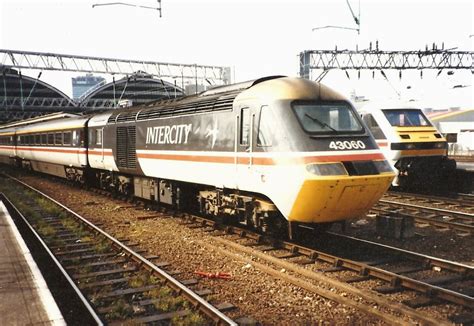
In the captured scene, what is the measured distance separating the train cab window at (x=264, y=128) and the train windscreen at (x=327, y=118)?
1.82ft

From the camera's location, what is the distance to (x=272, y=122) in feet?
29.2

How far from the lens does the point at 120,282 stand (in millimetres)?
7844

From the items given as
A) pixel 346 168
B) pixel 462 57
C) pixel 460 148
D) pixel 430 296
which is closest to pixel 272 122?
pixel 346 168

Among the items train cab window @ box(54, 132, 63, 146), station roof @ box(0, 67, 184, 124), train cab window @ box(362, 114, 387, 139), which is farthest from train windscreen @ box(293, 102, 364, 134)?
station roof @ box(0, 67, 184, 124)

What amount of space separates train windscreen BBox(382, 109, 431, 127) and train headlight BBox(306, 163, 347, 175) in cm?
962

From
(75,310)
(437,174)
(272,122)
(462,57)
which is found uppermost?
(462,57)

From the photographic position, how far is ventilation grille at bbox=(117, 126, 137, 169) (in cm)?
1527

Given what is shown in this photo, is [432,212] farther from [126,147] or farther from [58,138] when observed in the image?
[58,138]

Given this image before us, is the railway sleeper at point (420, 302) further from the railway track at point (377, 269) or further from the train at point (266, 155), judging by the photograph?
the train at point (266, 155)

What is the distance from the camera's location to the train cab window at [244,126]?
9.59m

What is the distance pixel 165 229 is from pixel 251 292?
526cm

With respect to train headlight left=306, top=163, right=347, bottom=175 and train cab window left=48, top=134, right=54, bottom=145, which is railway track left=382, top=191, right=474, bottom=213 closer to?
train headlight left=306, top=163, right=347, bottom=175

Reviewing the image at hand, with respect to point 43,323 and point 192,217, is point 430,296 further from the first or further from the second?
point 192,217

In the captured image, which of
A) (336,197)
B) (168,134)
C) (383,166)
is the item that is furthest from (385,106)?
(336,197)
